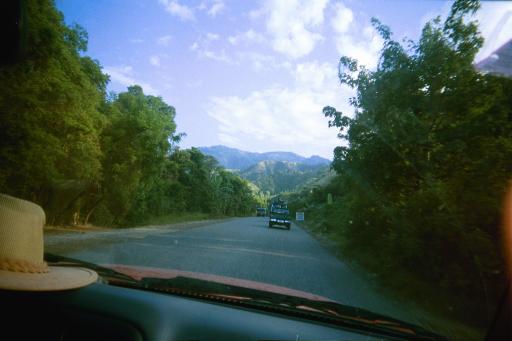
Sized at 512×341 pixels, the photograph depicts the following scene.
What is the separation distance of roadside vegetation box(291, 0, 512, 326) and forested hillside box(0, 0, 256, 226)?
7.00m

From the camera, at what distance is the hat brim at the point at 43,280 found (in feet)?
6.03

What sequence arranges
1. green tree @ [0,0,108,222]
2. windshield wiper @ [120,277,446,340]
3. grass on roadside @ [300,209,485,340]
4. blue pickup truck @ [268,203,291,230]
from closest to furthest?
windshield wiper @ [120,277,446,340]
grass on roadside @ [300,209,485,340]
green tree @ [0,0,108,222]
blue pickup truck @ [268,203,291,230]

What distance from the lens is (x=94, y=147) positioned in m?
15.1

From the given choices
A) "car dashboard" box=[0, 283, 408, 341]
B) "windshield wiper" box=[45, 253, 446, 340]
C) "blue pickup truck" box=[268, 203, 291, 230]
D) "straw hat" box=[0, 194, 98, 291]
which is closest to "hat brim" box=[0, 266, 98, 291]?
"straw hat" box=[0, 194, 98, 291]

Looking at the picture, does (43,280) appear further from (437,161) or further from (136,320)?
(437,161)

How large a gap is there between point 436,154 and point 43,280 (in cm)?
833

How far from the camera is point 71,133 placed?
13961 mm

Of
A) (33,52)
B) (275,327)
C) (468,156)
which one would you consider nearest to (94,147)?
(33,52)

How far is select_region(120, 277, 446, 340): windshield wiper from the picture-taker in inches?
89.7

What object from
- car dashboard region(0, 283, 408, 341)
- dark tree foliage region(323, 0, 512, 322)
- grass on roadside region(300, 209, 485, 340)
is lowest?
grass on roadside region(300, 209, 485, 340)

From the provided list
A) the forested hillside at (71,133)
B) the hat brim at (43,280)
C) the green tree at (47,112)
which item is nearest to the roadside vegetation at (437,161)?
the hat brim at (43,280)

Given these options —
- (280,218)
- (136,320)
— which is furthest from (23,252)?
(280,218)

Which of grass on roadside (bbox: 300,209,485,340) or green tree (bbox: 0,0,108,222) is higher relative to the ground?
green tree (bbox: 0,0,108,222)

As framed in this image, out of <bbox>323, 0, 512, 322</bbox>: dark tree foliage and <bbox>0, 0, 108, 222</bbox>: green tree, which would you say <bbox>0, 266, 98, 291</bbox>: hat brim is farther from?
<bbox>0, 0, 108, 222</bbox>: green tree
